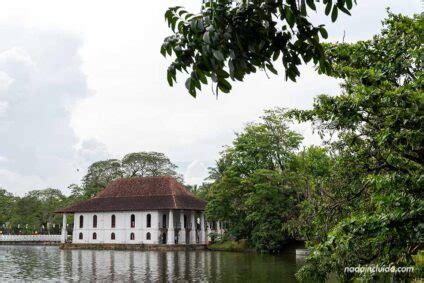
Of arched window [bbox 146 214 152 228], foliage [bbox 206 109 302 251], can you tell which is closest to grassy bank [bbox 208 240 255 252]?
foliage [bbox 206 109 302 251]

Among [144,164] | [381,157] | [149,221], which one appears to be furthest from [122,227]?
[381,157]

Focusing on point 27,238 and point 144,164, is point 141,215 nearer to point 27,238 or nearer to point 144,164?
point 144,164

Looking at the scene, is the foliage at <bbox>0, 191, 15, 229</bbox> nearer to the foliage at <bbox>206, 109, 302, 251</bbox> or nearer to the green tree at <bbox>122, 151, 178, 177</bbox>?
the green tree at <bbox>122, 151, 178, 177</bbox>

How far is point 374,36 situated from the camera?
12.6 m

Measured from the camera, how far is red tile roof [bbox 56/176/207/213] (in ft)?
193

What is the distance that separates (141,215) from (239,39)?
191ft

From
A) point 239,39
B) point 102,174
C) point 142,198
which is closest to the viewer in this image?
point 239,39

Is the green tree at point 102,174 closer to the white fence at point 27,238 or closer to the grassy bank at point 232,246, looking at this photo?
the white fence at point 27,238

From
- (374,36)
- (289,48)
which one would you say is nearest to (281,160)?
(374,36)

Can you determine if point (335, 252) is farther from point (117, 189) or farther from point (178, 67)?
point (117, 189)

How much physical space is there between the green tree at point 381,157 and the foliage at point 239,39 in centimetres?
358

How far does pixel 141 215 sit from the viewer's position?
195ft

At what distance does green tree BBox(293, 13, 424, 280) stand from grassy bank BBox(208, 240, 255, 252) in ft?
120

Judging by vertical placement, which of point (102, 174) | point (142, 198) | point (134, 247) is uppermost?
point (102, 174)
